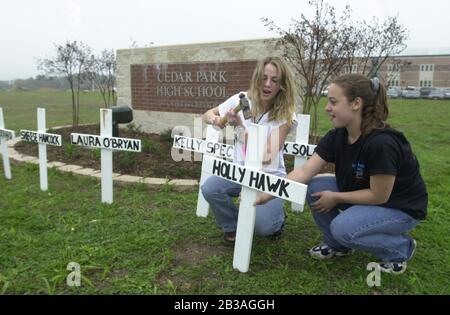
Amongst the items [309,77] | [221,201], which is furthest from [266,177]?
[309,77]

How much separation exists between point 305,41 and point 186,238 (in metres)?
3.25

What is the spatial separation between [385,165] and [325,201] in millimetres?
Result: 445

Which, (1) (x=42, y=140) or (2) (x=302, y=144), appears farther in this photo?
(1) (x=42, y=140)

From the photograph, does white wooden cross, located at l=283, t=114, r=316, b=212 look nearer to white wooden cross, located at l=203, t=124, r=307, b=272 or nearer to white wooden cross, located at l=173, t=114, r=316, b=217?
white wooden cross, located at l=173, t=114, r=316, b=217

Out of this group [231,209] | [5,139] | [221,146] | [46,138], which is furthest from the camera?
[5,139]

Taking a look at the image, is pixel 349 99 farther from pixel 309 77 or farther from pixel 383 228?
pixel 309 77

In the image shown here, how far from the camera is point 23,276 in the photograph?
241 cm

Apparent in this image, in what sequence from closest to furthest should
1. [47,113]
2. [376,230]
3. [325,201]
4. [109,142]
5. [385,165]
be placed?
[385,165] → [376,230] → [325,201] → [109,142] → [47,113]

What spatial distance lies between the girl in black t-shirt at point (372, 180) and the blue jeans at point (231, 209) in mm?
292

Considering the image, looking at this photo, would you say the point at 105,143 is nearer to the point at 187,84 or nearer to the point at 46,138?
the point at 46,138

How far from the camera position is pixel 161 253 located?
272cm

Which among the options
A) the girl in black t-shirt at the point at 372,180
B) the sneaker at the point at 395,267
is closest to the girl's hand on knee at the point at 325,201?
the girl in black t-shirt at the point at 372,180

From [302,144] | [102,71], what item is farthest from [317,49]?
[102,71]

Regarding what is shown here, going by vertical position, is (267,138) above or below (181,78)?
below
